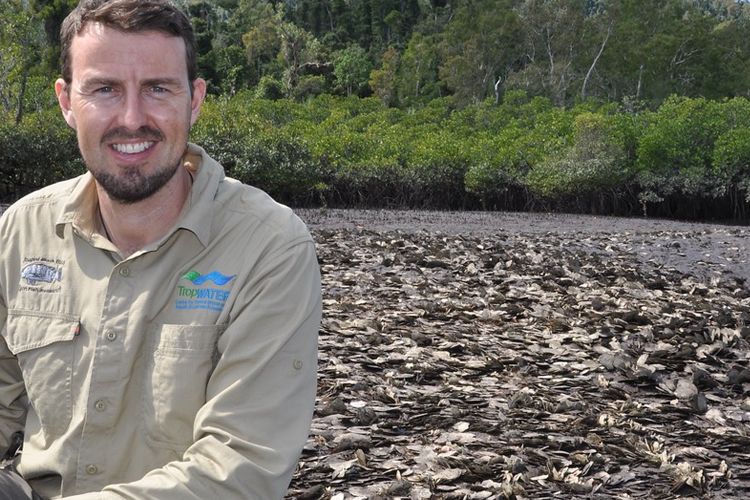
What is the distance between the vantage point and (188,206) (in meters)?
2.38

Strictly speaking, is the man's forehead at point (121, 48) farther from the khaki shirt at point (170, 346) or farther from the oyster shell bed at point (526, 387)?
the oyster shell bed at point (526, 387)

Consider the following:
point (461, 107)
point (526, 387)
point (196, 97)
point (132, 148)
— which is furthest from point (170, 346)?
point (461, 107)

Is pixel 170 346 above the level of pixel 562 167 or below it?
below

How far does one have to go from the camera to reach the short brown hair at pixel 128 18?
7.28ft

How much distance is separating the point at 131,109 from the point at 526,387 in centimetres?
405

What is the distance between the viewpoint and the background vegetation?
32.5 m

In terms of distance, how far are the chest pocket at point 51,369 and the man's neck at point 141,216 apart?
26cm

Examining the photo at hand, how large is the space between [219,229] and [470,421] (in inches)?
120

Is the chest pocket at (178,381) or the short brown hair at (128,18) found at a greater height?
the short brown hair at (128,18)

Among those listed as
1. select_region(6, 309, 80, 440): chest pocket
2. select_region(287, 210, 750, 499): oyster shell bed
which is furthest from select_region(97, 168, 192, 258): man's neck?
select_region(287, 210, 750, 499): oyster shell bed

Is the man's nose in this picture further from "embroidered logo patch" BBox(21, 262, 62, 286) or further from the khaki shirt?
"embroidered logo patch" BBox(21, 262, 62, 286)

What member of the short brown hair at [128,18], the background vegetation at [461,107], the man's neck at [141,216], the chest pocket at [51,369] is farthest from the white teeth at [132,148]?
the background vegetation at [461,107]

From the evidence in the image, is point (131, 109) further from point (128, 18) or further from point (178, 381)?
point (178, 381)

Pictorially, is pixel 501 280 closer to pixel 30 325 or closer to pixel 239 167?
pixel 30 325
